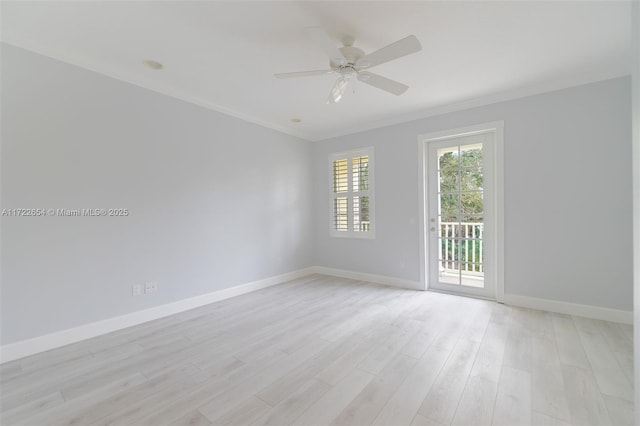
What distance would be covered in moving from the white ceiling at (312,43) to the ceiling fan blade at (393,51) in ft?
0.93

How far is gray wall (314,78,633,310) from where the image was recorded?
2.76 m

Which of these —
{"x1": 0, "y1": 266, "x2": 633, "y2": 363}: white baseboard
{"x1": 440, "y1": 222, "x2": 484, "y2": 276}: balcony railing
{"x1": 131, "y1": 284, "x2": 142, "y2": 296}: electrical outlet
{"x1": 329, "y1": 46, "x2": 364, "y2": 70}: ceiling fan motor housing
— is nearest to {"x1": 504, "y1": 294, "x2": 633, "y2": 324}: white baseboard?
{"x1": 0, "y1": 266, "x2": 633, "y2": 363}: white baseboard

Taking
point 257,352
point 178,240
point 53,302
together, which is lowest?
point 257,352

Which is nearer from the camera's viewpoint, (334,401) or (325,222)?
(334,401)

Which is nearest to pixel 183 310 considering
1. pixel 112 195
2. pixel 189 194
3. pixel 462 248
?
pixel 189 194

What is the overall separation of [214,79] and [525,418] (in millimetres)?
3876

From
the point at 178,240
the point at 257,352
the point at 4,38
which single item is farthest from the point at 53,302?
the point at 4,38

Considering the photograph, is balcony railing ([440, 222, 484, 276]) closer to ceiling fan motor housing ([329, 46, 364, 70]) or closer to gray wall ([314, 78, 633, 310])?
gray wall ([314, 78, 633, 310])

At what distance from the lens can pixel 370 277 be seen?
4527mm

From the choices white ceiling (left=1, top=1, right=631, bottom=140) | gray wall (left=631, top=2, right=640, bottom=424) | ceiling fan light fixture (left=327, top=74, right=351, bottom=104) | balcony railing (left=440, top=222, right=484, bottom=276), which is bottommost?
balcony railing (left=440, top=222, right=484, bottom=276)

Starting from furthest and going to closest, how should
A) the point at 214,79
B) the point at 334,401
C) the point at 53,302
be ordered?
the point at 214,79 < the point at 53,302 < the point at 334,401

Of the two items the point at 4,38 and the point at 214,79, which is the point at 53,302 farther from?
the point at 214,79

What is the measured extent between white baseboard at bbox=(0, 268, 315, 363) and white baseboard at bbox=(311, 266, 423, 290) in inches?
59.5

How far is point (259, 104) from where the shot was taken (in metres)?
3.62
